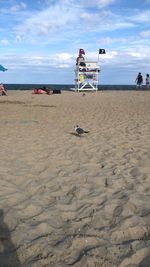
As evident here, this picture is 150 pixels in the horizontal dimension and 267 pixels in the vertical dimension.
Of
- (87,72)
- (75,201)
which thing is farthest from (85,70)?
(75,201)

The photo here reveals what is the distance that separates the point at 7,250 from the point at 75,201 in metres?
1.55

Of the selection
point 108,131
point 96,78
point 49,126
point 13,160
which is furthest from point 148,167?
point 96,78

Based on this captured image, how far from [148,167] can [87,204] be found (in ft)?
6.72

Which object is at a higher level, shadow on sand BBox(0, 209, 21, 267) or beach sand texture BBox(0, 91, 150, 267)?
beach sand texture BBox(0, 91, 150, 267)

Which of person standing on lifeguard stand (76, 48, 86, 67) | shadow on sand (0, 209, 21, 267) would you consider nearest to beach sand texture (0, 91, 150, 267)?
shadow on sand (0, 209, 21, 267)

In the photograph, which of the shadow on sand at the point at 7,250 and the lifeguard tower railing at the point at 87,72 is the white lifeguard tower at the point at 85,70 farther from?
the shadow on sand at the point at 7,250

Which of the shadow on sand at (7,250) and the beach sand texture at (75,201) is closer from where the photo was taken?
the shadow on sand at (7,250)

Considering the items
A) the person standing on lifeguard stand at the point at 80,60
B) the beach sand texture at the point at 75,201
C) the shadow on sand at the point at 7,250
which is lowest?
the shadow on sand at the point at 7,250

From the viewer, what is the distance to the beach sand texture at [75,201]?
391 centimetres

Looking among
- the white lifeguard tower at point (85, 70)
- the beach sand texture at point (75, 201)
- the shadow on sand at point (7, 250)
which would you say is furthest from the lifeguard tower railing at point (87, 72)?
the shadow on sand at point (7, 250)

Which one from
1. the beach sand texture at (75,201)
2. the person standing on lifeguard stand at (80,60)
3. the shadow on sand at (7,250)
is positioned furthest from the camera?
the person standing on lifeguard stand at (80,60)

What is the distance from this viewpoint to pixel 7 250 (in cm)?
397

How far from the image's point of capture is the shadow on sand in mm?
3727

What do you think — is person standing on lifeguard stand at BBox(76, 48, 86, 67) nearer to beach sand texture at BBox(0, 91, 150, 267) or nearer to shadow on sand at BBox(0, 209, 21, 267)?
beach sand texture at BBox(0, 91, 150, 267)
